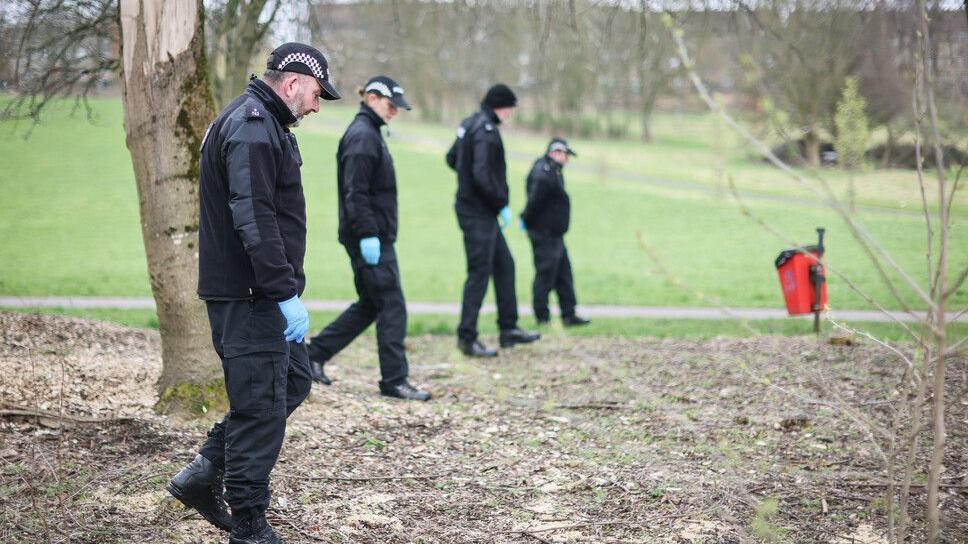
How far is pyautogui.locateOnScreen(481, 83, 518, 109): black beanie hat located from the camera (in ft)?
25.4

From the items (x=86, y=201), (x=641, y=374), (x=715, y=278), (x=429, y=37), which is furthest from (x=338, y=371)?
(x=429, y=37)

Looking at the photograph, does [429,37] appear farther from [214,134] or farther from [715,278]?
[214,134]

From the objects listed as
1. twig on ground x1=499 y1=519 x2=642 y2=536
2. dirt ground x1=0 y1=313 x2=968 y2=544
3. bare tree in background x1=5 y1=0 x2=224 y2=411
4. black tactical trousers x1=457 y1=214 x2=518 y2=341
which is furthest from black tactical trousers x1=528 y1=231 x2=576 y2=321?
twig on ground x1=499 y1=519 x2=642 y2=536

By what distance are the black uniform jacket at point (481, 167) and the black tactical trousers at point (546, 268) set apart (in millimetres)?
1812

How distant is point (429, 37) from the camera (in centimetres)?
3938

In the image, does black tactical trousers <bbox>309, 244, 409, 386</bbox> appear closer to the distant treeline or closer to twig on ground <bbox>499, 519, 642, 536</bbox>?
twig on ground <bbox>499, 519, 642, 536</bbox>

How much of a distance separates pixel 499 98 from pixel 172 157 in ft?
11.8

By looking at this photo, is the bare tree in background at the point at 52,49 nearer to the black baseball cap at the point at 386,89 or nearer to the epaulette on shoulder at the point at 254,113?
the black baseball cap at the point at 386,89

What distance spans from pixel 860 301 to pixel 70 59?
9.68 meters

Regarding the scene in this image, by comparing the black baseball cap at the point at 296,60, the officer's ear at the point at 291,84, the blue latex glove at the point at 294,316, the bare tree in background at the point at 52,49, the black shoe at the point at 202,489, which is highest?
the bare tree in background at the point at 52,49

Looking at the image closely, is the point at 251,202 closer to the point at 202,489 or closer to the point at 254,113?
Answer: the point at 254,113

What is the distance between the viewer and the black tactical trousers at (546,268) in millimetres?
9445

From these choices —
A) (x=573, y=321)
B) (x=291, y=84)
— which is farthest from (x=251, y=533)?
(x=573, y=321)

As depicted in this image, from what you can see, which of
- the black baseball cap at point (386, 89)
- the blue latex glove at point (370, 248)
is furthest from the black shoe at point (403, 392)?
the black baseball cap at point (386, 89)
